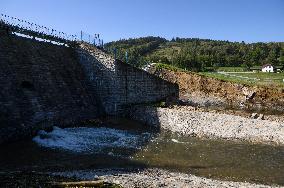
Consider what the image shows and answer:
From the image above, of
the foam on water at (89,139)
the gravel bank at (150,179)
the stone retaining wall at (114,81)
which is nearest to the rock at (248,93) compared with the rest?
the stone retaining wall at (114,81)

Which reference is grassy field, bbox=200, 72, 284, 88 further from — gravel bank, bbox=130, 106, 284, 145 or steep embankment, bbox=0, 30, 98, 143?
→ steep embankment, bbox=0, 30, 98, 143

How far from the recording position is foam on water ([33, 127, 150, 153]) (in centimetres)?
2636

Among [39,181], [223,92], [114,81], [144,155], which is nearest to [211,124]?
[144,155]

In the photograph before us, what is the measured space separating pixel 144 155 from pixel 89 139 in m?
5.62

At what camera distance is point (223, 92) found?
55.7 m

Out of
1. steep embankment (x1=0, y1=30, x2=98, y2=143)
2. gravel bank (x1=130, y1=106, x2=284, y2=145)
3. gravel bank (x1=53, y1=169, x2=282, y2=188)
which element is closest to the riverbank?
gravel bank (x1=53, y1=169, x2=282, y2=188)

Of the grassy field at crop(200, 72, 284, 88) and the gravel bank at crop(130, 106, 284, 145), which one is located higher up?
the grassy field at crop(200, 72, 284, 88)

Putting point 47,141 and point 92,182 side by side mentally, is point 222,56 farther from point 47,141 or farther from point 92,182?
point 92,182

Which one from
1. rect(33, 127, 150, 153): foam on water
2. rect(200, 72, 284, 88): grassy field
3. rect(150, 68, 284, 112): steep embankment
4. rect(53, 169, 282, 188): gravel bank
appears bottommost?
rect(53, 169, 282, 188): gravel bank

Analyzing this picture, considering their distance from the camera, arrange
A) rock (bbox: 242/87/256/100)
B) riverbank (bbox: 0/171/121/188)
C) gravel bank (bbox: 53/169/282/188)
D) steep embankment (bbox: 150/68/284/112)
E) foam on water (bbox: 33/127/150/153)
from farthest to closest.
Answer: rock (bbox: 242/87/256/100) → steep embankment (bbox: 150/68/284/112) → foam on water (bbox: 33/127/150/153) → gravel bank (bbox: 53/169/282/188) → riverbank (bbox: 0/171/121/188)

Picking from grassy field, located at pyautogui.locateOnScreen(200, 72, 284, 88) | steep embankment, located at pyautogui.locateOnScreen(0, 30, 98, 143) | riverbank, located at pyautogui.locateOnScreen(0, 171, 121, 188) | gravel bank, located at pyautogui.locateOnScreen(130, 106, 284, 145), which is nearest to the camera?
riverbank, located at pyautogui.locateOnScreen(0, 171, 121, 188)

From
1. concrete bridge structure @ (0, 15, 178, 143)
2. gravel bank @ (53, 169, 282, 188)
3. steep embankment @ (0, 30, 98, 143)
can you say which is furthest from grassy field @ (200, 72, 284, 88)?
gravel bank @ (53, 169, 282, 188)

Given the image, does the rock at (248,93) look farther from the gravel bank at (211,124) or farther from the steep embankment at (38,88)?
the steep embankment at (38,88)

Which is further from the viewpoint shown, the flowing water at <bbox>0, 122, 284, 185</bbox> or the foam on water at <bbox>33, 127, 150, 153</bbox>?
the foam on water at <bbox>33, 127, 150, 153</bbox>
